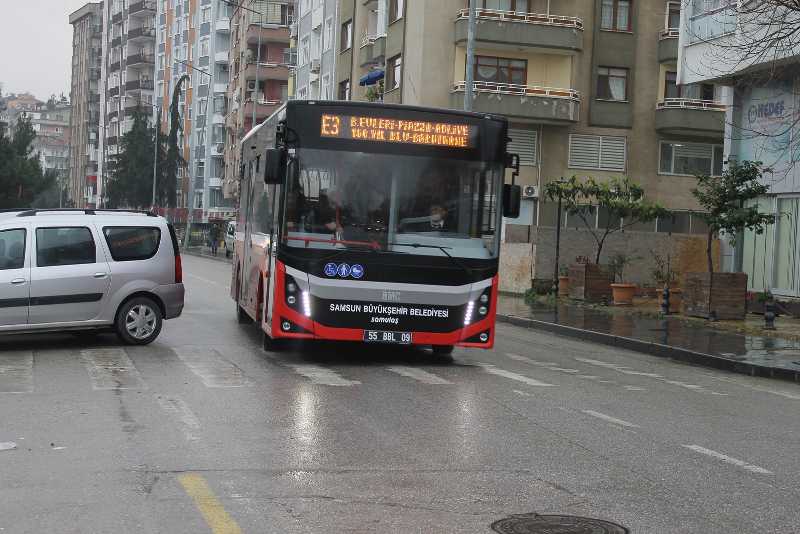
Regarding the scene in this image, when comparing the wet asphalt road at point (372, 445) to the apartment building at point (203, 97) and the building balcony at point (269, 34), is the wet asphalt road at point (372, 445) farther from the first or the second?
the apartment building at point (203, 97)

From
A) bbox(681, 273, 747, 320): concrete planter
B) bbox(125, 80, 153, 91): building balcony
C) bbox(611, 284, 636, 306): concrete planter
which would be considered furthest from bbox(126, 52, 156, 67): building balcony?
bbox(681, 273, 747, 320): concrete planter

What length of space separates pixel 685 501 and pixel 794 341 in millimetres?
14987

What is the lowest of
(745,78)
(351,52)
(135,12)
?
(745,78)

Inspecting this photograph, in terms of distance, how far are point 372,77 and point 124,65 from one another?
91.3 meters

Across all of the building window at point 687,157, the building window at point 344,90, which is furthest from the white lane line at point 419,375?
the building window at point 344,90

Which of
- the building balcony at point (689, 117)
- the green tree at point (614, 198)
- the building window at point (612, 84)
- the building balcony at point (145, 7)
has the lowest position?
the green tree at point (614, 198)

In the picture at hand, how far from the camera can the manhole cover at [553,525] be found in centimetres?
668

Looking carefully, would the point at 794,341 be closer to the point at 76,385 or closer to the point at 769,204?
the point at 769,204

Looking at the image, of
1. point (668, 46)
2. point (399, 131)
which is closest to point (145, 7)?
point (668, 46)

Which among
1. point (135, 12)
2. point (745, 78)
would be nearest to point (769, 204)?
point (745, 78)

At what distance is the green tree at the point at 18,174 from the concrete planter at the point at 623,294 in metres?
47.2

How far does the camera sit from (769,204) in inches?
1147

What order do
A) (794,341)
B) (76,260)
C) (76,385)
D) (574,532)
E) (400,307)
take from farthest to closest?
(794,341) → (76,260) → (400,307) → (76,385) → (574,532)

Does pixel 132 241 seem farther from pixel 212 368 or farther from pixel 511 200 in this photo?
pixel 511 200
